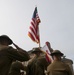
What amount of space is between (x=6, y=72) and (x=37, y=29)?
980cm

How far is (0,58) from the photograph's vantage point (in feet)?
17.3

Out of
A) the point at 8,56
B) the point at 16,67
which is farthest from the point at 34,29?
the point at 8,56

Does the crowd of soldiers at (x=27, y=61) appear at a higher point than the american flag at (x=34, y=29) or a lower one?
lower

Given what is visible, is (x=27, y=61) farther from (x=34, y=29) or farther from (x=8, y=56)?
(x=34, y=29)

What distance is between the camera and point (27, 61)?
7738 millimetres

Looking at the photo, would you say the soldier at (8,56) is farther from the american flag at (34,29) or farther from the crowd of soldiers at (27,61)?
the american flag at (34,29)

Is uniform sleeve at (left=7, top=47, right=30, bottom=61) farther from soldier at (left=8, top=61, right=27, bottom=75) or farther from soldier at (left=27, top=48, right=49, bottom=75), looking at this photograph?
soldier at (left=8, top=61, right=27, bottom=75)

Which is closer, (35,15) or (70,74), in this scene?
(70,74)

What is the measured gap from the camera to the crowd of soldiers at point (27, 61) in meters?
5.23

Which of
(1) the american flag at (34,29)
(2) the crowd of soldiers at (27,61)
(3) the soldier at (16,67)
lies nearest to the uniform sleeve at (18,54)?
(2) the crowd of soldiers at (27,61)

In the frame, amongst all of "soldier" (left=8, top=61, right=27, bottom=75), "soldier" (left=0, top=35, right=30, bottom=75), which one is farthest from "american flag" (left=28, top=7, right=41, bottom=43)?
"soldier" (left=0, top=35, right=30, bottom=75)

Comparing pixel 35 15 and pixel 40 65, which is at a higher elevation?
pixel 35 15

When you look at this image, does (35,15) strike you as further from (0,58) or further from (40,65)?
(0,58)

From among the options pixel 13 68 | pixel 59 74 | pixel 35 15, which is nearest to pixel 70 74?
pixel 59 74
